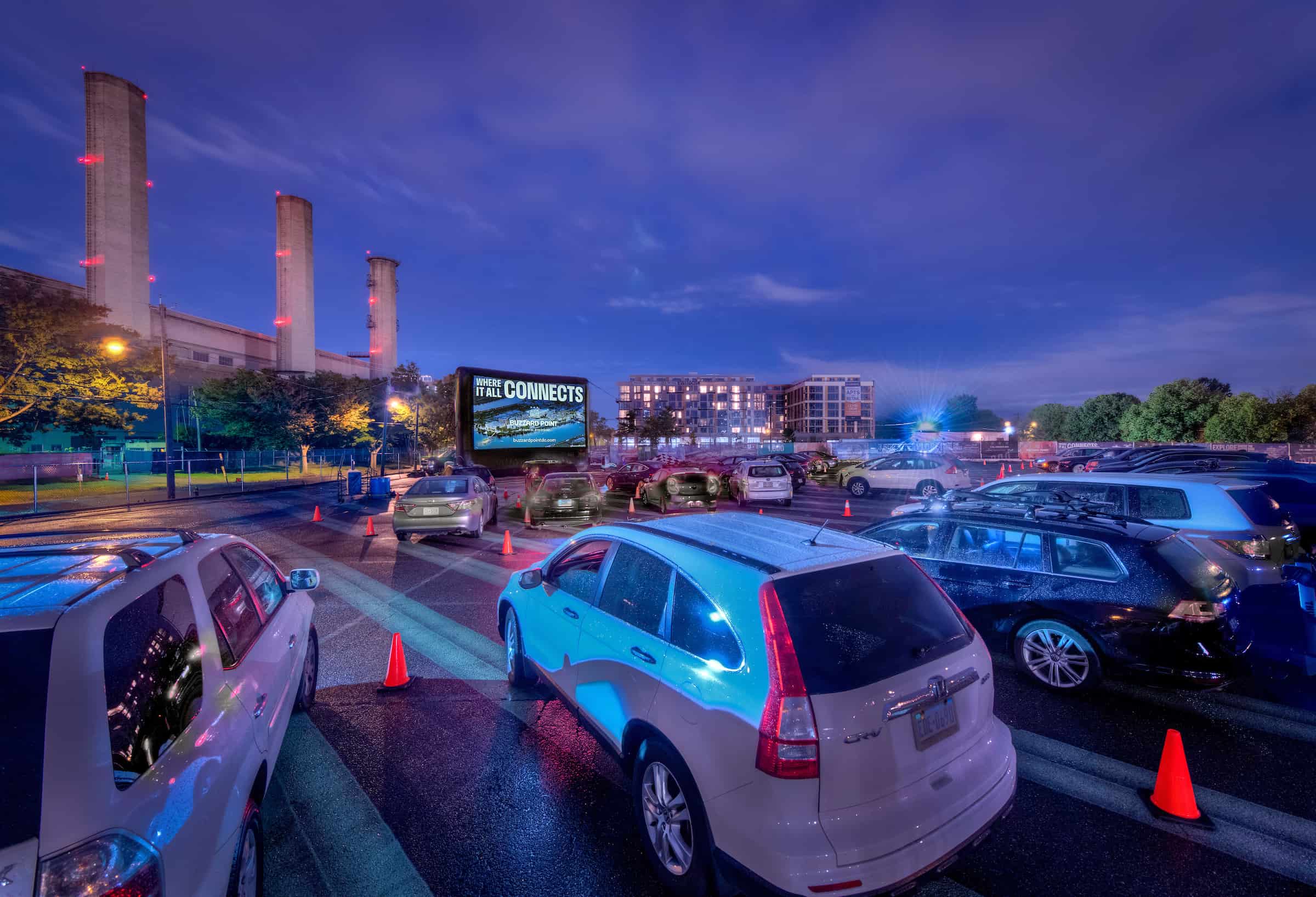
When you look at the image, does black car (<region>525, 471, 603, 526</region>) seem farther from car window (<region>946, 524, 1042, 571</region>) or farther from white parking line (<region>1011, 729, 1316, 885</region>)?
white parking line (<region>1011, 729, 1316, 885</region>)

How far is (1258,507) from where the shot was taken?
6102 mm

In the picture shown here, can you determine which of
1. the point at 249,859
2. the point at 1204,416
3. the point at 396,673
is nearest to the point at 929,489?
the point at 396,673

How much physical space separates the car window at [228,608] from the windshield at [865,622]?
2.76m

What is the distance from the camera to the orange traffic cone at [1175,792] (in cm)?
322

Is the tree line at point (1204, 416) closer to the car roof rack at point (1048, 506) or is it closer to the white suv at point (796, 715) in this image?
the car roof rack at point (1048, 506)

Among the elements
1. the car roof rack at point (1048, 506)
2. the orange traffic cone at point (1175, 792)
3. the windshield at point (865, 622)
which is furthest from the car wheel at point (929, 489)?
the windshield at point (865, 622)

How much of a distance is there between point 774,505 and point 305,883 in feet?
55.4

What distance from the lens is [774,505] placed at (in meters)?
18.8

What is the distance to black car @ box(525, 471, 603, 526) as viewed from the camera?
14.6 m

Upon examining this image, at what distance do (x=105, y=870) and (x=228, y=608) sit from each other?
1.80 meters

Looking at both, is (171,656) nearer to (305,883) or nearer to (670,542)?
(305,883)

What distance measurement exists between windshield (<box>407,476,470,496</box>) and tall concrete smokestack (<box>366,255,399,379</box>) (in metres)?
71.3

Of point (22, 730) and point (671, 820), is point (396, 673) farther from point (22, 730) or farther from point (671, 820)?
point (22, 730)

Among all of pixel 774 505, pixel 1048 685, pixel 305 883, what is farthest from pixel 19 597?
pixel 774 505
